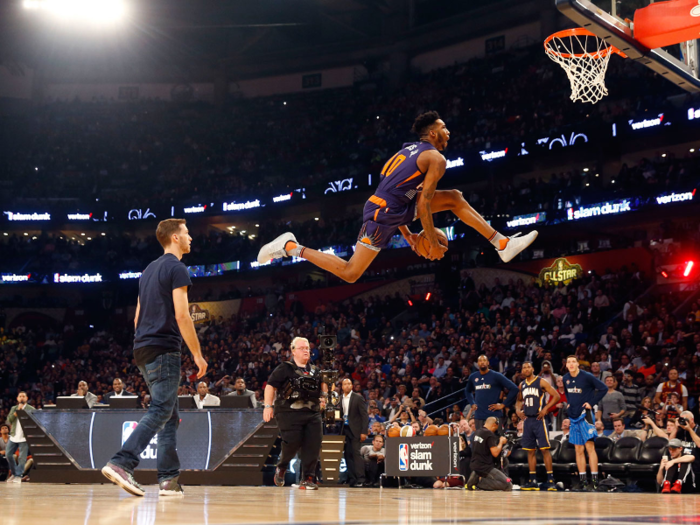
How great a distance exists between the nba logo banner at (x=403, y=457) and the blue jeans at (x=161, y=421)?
6.63 m

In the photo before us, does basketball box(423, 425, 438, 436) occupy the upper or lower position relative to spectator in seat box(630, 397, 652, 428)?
lower

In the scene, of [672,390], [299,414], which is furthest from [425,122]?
[672,390]

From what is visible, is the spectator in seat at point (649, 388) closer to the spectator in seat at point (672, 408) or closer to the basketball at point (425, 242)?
the spectator in seat at point (672, 408)

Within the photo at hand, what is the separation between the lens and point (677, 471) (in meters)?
10.8

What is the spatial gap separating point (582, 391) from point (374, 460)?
4.25 metres

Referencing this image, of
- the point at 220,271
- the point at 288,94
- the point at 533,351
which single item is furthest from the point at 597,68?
the point at 288,94

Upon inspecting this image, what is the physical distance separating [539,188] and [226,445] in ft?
54.2

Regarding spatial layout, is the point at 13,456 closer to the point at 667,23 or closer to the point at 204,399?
the point at 204,399

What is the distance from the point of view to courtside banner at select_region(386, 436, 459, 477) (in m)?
11.7

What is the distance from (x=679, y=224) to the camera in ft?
76.1

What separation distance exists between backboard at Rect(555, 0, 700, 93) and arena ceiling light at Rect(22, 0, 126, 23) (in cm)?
2853

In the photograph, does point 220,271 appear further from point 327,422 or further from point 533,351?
point 327,422

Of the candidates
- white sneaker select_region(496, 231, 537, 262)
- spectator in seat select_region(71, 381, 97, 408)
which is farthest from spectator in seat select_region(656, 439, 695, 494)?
spectator in seat select_region(71, 381, 97, 408)

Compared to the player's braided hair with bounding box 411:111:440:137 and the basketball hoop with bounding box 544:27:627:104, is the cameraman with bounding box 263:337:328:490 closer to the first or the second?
the player's braided hair with bounding box 411:111:440:137
